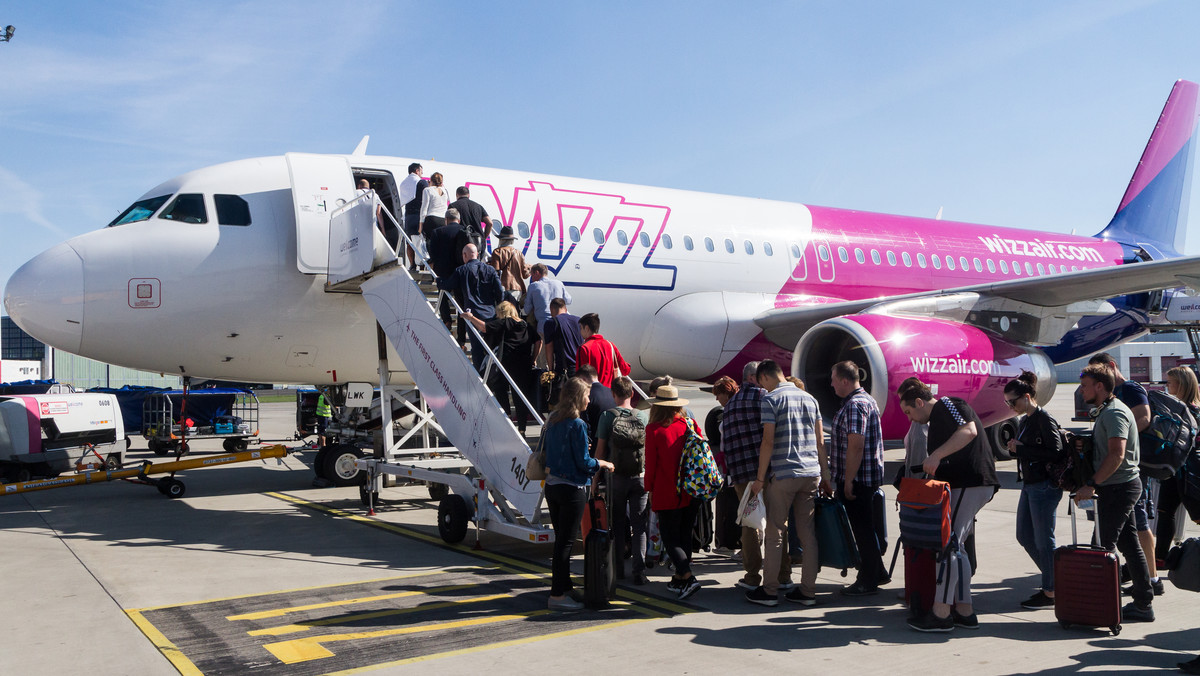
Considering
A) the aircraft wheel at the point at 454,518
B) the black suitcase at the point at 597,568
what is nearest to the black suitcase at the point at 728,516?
the black suitcase at the point at 597,568

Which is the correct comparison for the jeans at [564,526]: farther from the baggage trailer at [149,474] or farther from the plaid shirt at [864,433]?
the baggage trailer at [149,474]

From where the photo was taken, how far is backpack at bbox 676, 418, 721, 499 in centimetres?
597

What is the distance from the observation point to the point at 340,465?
472 inches

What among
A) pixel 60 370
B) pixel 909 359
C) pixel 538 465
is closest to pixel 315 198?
pixel 538 465

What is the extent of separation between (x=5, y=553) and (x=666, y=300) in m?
7.68

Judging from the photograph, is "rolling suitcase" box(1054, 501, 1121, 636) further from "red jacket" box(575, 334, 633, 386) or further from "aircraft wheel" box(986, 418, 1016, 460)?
"aircraft wheel" box(986, 418, 1016, 460)

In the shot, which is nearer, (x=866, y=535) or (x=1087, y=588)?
(x=1087, y=588)

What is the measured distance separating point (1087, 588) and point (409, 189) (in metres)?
7.67

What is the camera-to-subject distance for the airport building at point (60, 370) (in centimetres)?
4572

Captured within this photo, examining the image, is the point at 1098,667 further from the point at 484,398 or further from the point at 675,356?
the point at 675,356

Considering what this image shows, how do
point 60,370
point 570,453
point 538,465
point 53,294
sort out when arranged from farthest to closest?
point 60,370, point 53,294, point 538,465, point 570,453

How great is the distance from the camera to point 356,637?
502cm

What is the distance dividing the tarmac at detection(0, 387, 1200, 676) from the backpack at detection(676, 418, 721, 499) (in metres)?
0.73

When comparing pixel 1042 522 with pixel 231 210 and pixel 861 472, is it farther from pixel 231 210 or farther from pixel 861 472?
pixel 231 210
